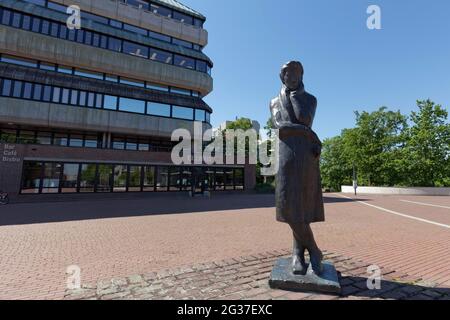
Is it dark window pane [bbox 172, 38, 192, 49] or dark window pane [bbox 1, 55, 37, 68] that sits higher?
dark window pane [bbox 172, 38, 192, 49]

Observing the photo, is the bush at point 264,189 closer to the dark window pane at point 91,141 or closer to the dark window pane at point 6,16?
the dark window pane at point 91,141

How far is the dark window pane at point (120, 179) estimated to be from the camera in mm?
21938

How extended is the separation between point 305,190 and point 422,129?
121ft

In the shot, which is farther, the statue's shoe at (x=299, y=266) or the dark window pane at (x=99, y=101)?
the dark window pane at (x=99, y=101)

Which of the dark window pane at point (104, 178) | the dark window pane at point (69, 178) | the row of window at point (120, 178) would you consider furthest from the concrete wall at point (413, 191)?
the dark window pane at point (69, 178)

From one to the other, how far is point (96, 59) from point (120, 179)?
1060 centimetres

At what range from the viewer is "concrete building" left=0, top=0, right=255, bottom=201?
65.0 ft

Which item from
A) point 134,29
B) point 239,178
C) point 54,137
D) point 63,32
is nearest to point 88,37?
point 63,32

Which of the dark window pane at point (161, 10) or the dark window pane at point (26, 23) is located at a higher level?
the dark window pane at point (161, 10)

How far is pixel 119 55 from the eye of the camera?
2411 cm

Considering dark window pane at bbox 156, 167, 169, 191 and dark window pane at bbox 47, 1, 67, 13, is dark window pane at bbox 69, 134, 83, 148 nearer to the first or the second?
dark window pane at bbox 156, 167, 169, 191

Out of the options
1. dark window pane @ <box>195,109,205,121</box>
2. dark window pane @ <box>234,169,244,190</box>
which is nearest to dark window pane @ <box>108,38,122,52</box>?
dark window pane @ <box>195,109,205,121</box>

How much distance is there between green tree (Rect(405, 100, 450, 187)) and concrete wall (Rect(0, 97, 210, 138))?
88.5ft

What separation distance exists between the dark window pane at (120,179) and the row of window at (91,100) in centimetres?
537
